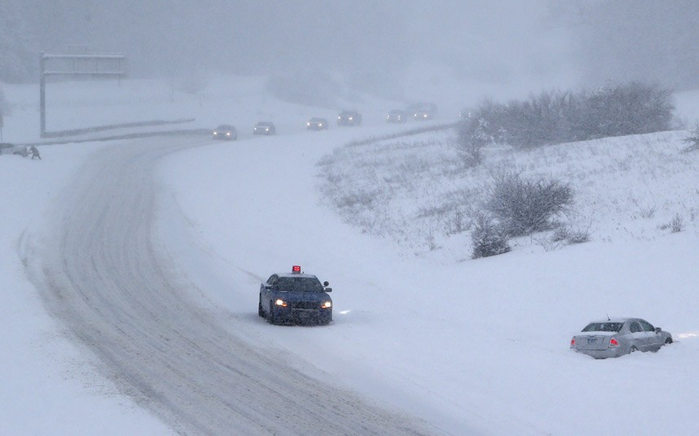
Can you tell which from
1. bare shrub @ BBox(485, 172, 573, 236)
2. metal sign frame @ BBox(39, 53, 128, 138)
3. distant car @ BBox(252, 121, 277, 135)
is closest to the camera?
bare shrub @ BBox(485, 172, 573, 236)

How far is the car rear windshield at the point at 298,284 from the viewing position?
71.7 ft

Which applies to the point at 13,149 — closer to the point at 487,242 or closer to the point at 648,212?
the point at 487,242

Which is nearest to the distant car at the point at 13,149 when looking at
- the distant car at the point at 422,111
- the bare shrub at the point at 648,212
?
the bare shrub at the point at 648,212

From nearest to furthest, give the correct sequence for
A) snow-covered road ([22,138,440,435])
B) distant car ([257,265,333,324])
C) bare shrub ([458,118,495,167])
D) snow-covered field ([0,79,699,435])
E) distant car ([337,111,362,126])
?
snow-covered road ([22,138,440,435]) → snow-covered field ([0,79,699,435]) → distant car ([257,265,333,324]) → bare shrub ([458,118,495,167]) → distant car ([337,111,362,126])

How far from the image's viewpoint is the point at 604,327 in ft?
58.4

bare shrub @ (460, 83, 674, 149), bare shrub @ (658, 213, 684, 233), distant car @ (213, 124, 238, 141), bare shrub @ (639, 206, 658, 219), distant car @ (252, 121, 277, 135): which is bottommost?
bare shrub @ (658, 213, 684, 233)

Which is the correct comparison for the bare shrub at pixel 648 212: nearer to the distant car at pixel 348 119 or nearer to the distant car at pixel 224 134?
the distant car at pixel 224 134

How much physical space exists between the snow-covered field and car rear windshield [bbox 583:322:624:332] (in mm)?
694

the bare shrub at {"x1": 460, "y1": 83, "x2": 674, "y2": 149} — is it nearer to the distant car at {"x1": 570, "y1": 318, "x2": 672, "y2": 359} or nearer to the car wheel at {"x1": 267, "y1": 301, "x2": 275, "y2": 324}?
the car wheel at {"x1": 267, "y1": 301, "x2": 275, "y2": 324}

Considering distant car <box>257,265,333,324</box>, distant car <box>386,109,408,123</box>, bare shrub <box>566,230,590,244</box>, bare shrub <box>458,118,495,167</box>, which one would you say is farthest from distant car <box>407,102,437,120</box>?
distant car <box>257,265,333,324</box>

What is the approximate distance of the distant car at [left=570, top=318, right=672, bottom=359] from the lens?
17.3 metres

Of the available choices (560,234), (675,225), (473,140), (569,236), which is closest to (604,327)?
(675,225)

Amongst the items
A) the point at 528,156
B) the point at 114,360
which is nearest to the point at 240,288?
the point at 114,360

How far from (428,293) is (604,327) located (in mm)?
7970
